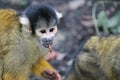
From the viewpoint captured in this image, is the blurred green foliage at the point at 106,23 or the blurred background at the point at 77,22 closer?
the blurred background at the point at 77,22

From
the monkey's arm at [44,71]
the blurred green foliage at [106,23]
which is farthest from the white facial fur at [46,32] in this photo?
the blurred green foliage at [106,23]

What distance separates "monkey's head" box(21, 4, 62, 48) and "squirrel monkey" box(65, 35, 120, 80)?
0.76m

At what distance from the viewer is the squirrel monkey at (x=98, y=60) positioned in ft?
21.4

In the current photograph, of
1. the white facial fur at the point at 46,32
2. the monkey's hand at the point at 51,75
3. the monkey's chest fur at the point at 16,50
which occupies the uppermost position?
the white facial fur at the point at 46,32

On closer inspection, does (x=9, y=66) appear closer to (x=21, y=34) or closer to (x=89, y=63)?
(x=21, y=34)

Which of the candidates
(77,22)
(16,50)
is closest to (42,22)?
(16,50)

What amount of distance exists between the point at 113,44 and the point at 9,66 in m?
1.41

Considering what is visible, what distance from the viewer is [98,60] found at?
6652 millimetres

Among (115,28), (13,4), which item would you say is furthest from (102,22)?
(13,4)

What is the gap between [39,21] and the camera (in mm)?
6098

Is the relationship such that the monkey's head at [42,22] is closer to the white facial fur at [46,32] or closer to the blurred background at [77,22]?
the white facial fur at [46,32]

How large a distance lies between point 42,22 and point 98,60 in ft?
3.30

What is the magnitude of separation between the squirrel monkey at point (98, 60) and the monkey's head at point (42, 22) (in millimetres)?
757

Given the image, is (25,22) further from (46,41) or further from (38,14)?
(46,41)
